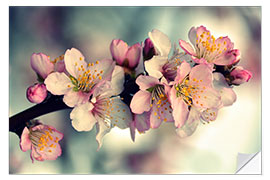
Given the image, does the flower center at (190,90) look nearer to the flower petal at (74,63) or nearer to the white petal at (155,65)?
the white petal at (155,65)

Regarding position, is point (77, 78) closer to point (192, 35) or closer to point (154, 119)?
point (154, 119)

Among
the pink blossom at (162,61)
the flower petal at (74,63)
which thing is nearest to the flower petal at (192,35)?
the pink blossom at (162,61)

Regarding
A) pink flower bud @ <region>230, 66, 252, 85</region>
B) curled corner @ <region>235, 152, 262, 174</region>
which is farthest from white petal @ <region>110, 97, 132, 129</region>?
curled corner @ <region>235, 152, 262, 174</region>

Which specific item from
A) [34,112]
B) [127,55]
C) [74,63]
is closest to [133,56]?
[127,55]

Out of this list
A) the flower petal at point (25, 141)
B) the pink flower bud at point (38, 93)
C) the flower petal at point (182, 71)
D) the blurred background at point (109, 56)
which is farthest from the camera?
the blurred background at point (109, 56)

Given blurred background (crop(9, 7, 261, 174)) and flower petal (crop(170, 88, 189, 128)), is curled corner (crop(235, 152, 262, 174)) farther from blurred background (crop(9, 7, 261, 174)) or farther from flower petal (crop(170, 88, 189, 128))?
→ flower petal (crop(170, 88, 189, 128))
